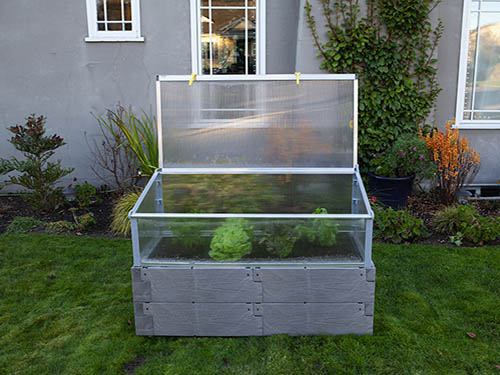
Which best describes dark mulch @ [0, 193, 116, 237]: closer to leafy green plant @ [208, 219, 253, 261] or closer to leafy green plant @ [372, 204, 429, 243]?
leafy green plant @ [208, 219, 253, 261]

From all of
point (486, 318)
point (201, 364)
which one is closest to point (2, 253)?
point (201, 364)

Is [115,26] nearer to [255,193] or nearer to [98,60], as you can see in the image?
[98,60]

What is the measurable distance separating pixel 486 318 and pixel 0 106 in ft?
19.0

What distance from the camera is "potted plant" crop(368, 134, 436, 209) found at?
4.92 meters

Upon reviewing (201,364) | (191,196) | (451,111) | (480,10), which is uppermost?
(480,10)

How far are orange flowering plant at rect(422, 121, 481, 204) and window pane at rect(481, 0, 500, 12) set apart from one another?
1597 mm

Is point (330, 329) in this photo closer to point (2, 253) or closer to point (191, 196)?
point (191, 196)

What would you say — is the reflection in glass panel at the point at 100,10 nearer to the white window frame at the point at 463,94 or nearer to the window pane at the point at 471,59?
the white window frame at the point at 463,94

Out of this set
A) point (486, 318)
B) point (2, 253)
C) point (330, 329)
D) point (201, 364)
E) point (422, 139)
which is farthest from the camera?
point (422, 139)

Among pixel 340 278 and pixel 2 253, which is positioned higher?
pixel 340 278

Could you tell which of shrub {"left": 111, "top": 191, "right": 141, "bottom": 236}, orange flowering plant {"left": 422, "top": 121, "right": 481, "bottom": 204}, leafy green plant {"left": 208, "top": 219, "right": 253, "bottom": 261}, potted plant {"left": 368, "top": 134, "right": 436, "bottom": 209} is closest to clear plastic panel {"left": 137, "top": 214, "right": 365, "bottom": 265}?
leafy green plant {"left": 208, "top": 219, "right": 253, "bottom": 261}

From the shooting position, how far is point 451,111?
18.5ft

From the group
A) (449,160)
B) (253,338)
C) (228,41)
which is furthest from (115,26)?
(253,338)

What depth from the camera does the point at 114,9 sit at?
5.64 metres
